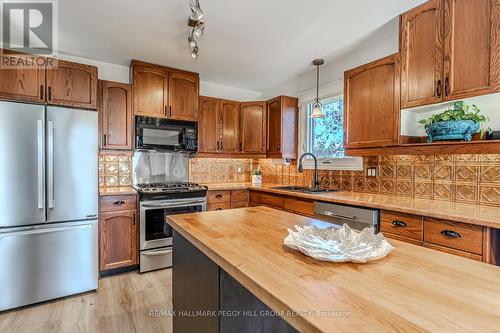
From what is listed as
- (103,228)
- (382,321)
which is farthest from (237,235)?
(103,228)

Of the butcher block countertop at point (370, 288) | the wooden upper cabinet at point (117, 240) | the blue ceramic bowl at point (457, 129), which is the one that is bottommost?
the wooden upper cabinet at point (117, 240)

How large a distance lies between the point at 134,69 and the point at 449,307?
3539 mm

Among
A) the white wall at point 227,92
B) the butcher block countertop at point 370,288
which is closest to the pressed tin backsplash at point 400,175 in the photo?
the white wall at point 227,92

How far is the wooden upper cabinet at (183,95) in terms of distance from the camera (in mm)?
3466

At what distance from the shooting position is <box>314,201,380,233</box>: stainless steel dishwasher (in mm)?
2154

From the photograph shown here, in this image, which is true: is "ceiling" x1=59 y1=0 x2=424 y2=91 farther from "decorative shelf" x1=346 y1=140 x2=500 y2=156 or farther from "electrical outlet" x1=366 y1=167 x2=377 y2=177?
"electrical outlet" x1=366 y1=167 x2=377 y2=177

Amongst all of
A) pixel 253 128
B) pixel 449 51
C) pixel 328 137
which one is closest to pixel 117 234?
pixel 253 128

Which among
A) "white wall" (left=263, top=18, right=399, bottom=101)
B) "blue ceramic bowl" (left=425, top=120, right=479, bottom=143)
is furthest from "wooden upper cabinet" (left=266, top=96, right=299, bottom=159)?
"blue ceramic bowl" (left=425, top=120, right=479, bottom=143)

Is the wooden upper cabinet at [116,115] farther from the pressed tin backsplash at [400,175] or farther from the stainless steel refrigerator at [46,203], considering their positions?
the stainless steel refrigerator at [46,203]

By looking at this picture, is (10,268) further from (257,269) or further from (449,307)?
(449,307)

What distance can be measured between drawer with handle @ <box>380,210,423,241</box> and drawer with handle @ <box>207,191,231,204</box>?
200 cm

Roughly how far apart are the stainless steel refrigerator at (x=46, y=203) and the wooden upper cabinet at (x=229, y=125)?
72.0 inches

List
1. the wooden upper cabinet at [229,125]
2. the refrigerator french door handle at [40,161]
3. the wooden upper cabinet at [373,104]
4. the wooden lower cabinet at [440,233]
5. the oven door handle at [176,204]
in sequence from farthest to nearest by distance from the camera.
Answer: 1. the wooden upper cabinet at [229,125]
2. the oven door handle at [176,204]
3. the wooden upper cabinet at [373,104]
4. the refrigerator french door handle at [40,161]
5. the wooden lower cabinet at [440,233]

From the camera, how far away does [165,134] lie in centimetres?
342
